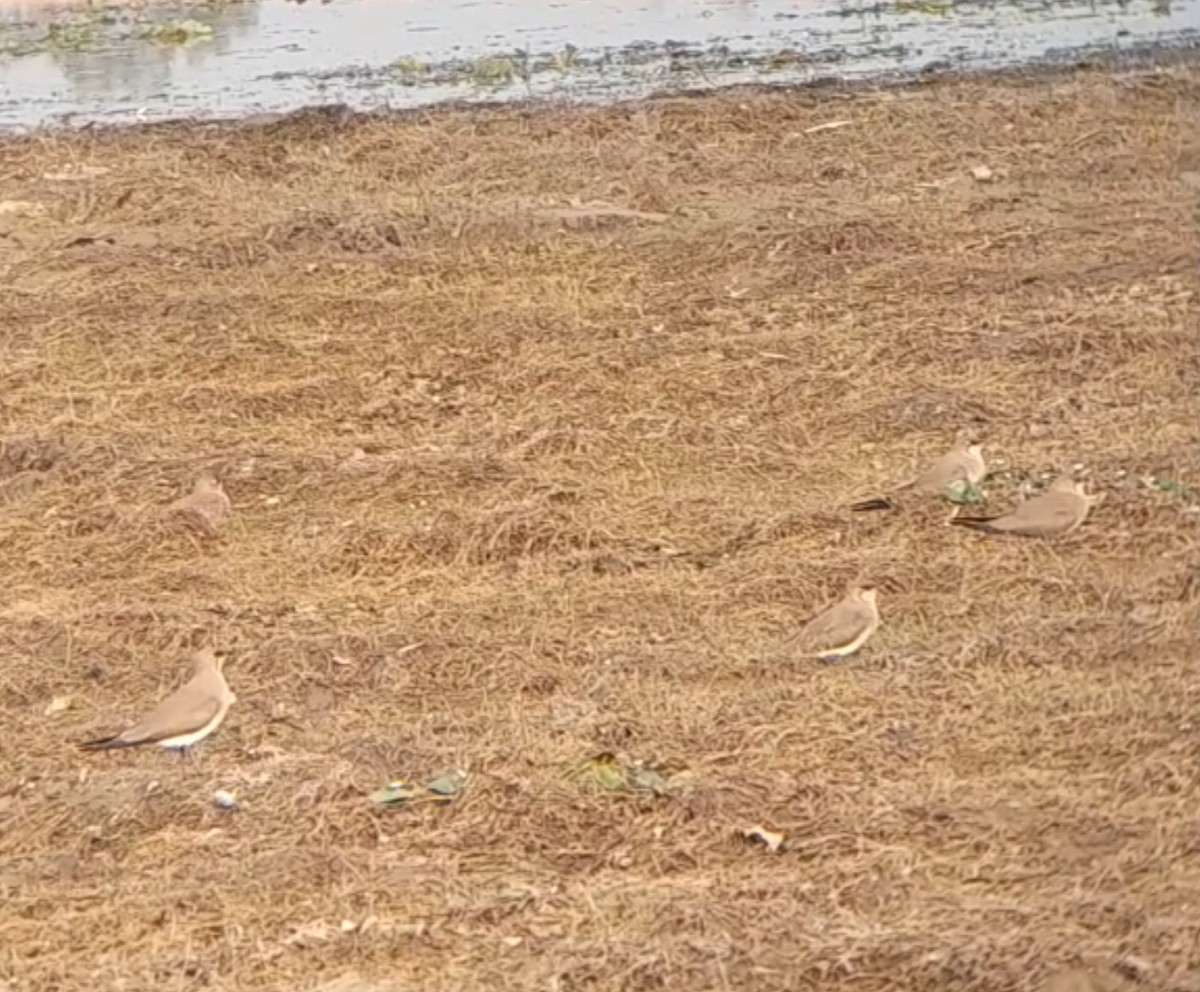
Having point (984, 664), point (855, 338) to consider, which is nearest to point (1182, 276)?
point (855, 338)

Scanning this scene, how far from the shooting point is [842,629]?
319 centimetres

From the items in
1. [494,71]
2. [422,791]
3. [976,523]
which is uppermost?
[494,71]

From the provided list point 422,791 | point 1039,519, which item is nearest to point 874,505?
point 1039,519

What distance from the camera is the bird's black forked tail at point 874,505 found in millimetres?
3666

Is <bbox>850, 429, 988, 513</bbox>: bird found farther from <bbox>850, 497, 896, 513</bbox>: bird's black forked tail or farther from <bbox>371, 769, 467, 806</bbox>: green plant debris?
<bbox>371, 769, 467, 806</bbox>: green plant debris

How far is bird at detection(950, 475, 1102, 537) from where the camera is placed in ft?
11.3

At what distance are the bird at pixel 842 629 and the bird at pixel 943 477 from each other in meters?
0.44

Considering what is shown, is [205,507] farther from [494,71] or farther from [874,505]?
[494,71]

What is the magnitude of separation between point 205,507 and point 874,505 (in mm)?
1437

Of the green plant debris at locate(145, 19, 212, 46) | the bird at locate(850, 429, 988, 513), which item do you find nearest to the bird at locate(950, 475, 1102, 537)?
the bird at locate(850, 429, 988, 513)

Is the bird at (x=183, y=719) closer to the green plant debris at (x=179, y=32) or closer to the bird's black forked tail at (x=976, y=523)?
the bird's black forked tail at (x=976, y=523)

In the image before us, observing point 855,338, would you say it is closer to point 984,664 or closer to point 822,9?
point 984,664

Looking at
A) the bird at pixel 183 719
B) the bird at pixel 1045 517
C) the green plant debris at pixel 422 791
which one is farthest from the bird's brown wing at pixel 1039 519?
the bird at pixel 183 719

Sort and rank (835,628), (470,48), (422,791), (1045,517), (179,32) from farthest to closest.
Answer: (179,32), (470,48), (1045,517), (835,628), (422,791)
